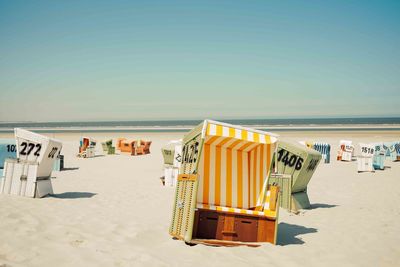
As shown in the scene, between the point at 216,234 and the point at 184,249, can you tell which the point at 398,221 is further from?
the point at 184,249

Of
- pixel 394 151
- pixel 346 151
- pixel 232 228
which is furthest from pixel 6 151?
pixel 394 151

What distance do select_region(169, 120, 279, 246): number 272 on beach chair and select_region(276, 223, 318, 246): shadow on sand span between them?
2.20 feet

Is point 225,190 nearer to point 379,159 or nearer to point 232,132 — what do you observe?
point 232,132

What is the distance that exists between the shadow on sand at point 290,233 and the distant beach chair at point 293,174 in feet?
5.12

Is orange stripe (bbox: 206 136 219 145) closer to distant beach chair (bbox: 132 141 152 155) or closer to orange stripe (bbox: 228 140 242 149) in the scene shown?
orange stripe (bbox: 228 140 242 149)

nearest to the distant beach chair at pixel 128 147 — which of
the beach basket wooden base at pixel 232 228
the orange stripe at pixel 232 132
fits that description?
the orange stripe at pixel 232 132

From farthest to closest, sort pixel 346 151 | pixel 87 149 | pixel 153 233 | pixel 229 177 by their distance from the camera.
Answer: pixel 87 149 < pixel 346 151 < pixel 229 177 < pixel 153 233

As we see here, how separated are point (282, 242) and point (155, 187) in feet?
24.7

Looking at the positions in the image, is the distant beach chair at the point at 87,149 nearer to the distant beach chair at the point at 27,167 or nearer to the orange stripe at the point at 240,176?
the distant beach chair at the point at 27,167

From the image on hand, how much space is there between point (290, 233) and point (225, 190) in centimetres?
171

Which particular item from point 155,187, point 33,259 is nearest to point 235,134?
point 33,259

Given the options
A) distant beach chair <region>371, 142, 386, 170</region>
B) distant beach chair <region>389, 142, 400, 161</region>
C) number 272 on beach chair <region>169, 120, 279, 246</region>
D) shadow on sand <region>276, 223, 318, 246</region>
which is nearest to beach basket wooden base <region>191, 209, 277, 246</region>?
number 272 on beach chair <region>169, 120, 279, 246</region>

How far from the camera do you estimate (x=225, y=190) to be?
26.6 feet

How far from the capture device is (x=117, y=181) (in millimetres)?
15414
